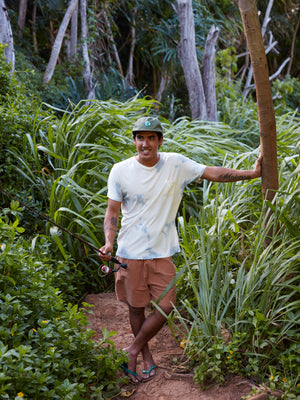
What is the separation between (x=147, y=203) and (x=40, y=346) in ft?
3.68

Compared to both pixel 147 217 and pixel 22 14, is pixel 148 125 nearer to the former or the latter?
pixel 147 217

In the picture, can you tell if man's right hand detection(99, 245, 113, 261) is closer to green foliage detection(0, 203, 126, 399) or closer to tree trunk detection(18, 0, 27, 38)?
green foliage detection(0, 203, 126, 399)

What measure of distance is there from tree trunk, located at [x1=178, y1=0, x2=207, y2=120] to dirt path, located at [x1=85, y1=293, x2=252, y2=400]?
14.5 ft

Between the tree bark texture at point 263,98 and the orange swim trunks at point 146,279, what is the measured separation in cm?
88

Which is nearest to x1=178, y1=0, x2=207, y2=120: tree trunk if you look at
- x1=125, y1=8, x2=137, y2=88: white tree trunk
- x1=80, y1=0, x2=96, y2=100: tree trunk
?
x1=80, y1=0, x2=96, y2=100: tree trunk

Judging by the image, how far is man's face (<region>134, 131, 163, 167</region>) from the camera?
3264mm

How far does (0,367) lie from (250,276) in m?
1.72

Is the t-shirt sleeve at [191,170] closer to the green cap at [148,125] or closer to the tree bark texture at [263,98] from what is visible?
the green cap at [148,125]

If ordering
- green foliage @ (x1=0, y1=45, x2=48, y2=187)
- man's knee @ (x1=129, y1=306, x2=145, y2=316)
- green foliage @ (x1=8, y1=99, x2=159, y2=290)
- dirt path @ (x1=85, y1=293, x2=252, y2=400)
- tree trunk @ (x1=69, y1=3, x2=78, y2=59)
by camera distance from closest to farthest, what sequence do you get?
dirt path @ (x1=85, y1=293, x2=252, y2=400) → man's knee @ (x1=129, y1=306, x2=145, y2=316) → green foliage @ (x1=8, y1=99, x2=159, y2=290) → green foliage @ (x1=0, y1=45, x2=48, y2=187) → tree trunk @ (x1=69, y1=3, x2=78, y2=59)

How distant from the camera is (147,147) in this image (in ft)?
10.7

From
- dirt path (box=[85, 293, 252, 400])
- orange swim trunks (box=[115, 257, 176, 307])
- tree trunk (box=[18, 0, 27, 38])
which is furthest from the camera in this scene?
tree trunk (box=[18, 0, 27, 38])

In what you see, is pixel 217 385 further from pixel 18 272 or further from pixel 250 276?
pixel 18 272

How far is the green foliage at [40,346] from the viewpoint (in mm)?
2500

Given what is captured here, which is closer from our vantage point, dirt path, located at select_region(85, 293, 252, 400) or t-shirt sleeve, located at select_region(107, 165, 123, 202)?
dirt path, located at select_region(85, 293, 252, 400)
